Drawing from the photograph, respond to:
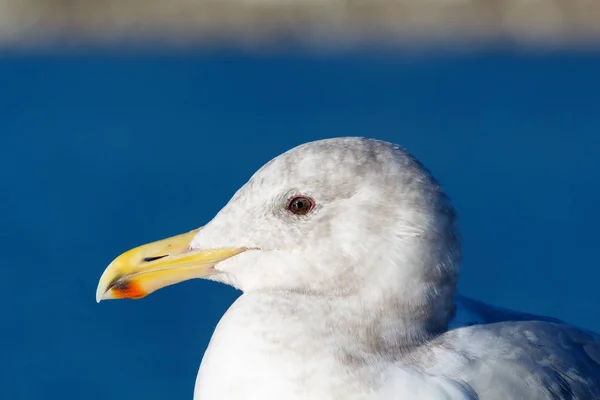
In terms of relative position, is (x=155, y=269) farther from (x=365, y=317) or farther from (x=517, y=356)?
(x=517, y=356)

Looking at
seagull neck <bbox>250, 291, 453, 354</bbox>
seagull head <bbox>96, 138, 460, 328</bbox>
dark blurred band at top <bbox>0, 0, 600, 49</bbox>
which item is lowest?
seagull neck <bbox>250, 291, 453, 354</bbox>

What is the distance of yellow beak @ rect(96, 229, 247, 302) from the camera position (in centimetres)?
200

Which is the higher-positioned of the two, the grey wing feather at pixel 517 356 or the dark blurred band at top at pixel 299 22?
the dark blurred band at top at pixel 299 22

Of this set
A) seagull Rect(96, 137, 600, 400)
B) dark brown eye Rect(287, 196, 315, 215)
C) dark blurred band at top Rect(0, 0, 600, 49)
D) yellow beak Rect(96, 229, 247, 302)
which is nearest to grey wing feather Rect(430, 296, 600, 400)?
seagull Rect(96, 137, 600, 400)

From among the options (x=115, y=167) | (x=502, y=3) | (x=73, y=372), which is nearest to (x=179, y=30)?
(x=502, y=3)

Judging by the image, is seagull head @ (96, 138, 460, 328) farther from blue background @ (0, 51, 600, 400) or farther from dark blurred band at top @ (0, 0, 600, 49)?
dark blurred band at top @ (0, 0, 600, 49)

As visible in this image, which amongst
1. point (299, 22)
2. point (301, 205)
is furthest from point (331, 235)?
point (299, 22)

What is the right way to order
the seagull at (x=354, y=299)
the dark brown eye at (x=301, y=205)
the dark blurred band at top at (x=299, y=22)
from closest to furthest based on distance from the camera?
the seagull at (x=354, y=299), the dark brown eye at (x=301, y=205), the dark blurred band at top at (x=299, y=22)

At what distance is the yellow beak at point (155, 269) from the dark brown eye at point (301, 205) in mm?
153

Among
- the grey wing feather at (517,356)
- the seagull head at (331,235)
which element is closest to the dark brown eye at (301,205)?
the seagull head at (331,235)

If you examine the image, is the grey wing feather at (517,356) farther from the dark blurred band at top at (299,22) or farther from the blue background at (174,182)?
the dark blurred band at top at (299,22)

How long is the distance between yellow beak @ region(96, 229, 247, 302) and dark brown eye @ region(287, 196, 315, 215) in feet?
0.50

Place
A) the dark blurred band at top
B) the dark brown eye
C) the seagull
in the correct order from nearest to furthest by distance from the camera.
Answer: the seagull → the dark brown eye → the dark blurred band at top

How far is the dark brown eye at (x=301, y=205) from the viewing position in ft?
6.31
